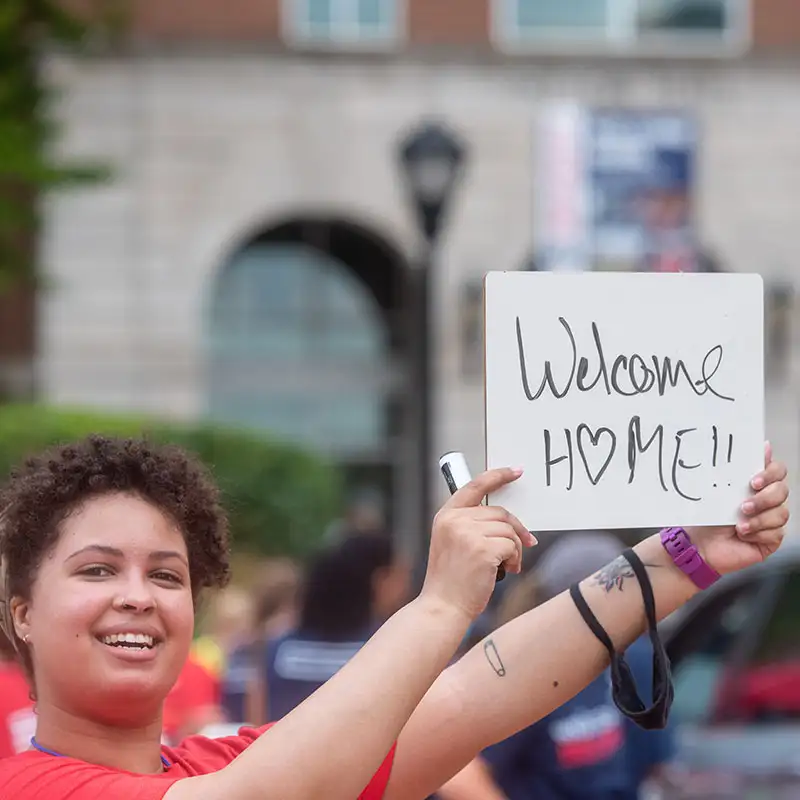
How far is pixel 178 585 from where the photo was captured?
2252 millimetres

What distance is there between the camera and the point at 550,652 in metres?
2.47

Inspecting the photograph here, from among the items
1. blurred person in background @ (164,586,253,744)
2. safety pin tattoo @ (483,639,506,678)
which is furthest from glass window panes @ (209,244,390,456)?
safety pin tattoo @ (483,639,506,678)

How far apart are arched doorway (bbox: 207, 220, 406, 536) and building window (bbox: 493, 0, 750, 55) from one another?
3.50 meters

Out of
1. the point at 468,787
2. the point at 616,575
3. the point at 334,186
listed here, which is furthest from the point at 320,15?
the point at 616,575

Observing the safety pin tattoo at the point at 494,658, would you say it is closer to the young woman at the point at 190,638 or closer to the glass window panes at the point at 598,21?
the young woman at the point at 190,638

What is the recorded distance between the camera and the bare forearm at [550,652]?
2447mm

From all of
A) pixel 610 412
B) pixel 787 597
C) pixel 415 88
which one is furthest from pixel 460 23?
pixel 610 412

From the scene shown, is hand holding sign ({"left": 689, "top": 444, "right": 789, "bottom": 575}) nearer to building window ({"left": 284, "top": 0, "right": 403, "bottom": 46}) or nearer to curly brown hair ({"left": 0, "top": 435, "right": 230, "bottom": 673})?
curly brown hair ({"left": 0, "top": 435, "right": 230, "bottom": 673})

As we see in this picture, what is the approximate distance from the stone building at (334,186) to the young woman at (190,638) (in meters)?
17.8

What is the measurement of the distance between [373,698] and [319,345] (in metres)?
19.3

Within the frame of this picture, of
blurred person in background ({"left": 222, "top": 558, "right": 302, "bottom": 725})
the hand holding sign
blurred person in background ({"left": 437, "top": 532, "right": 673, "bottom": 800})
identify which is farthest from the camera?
blurred person in background ({"left": 222, "top": 558, "right": 302, "bottom": 725})

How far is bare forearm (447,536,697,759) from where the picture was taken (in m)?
2.45

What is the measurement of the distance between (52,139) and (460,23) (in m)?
6.06

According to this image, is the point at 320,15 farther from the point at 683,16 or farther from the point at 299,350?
the point at 683,16
